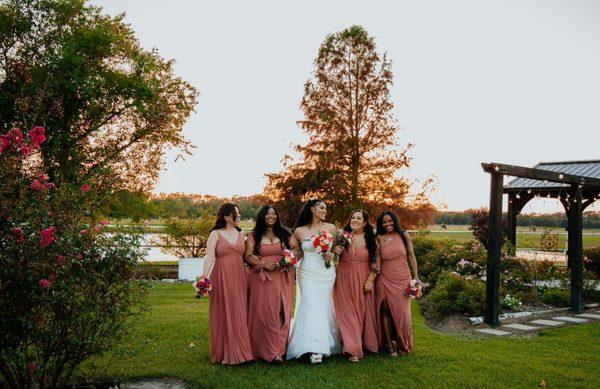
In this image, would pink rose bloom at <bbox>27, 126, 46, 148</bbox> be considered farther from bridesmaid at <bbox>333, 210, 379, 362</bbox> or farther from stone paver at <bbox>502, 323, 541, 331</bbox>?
stone paver at <bbox>502, 323, 541, 331</bbox>

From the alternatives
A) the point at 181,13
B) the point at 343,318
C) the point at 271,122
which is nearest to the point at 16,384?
the point at 343,318

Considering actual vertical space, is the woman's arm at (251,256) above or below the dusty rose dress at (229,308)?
above

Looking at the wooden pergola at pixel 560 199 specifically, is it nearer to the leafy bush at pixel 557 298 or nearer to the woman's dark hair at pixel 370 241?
the leafy bush at pixel 557 298

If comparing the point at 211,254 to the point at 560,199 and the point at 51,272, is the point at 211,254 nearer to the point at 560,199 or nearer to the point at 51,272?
the point at 51,272

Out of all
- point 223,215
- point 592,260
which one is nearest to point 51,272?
point 223,215

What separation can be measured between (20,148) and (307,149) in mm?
18400

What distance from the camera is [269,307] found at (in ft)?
21.4

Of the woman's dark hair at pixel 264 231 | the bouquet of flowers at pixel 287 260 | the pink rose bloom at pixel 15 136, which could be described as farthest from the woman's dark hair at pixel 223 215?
the pink rose bloom at pixel 15 136

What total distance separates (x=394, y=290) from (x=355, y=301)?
626mm

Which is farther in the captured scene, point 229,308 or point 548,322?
point 548,322

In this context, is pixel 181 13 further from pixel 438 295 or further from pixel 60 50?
pixel 438 295

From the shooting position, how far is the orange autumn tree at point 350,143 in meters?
21.6

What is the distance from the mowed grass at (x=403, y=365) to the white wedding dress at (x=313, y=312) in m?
0.24

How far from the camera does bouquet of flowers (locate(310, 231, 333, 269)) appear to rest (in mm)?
6527
